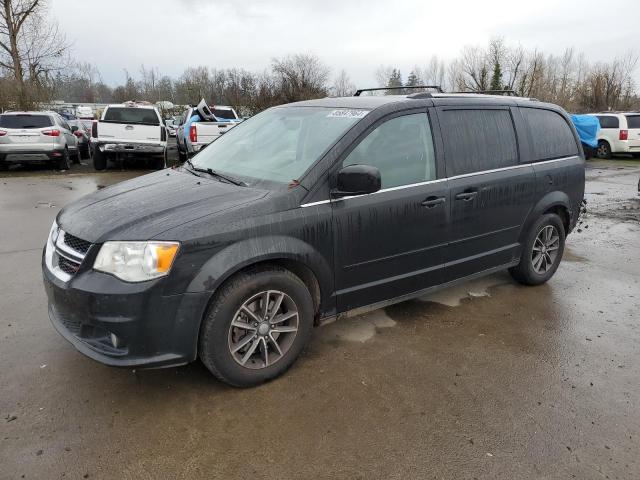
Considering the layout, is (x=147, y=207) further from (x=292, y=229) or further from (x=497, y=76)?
(x=497, y=76)

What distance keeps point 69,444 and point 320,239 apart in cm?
182

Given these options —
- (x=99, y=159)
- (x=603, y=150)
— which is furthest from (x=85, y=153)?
(x=603, y=150)

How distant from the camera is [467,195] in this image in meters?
3.91

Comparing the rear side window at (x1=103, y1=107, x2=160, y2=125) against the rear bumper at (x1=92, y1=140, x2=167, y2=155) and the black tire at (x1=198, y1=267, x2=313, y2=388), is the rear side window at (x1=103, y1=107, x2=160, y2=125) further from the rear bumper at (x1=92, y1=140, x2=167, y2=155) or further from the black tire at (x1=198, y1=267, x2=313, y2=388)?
the black tire at (x1=198, y1=267, x2=313, y2=388)

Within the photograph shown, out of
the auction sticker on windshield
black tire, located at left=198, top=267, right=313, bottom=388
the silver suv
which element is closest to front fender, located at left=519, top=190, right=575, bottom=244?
the auction sticker on windshield

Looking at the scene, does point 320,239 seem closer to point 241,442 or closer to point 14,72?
point 241,442

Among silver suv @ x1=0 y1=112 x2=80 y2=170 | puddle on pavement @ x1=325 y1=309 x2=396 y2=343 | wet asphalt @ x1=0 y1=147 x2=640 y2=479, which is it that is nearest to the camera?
wet asphalt @ x1=0 y1=147 x2=640 y2=479

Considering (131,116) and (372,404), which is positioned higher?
(131,116)

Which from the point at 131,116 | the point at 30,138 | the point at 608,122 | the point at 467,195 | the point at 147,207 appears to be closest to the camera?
the point at 147,207

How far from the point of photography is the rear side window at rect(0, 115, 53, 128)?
42.4 ft

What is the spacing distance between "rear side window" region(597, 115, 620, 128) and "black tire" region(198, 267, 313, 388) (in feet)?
66.4

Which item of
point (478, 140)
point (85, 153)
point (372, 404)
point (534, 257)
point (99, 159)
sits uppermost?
point (85, 153)

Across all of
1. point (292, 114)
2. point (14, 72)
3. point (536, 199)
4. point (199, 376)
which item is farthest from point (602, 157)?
point (14, 72)

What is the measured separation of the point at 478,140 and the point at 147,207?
8.97ft
